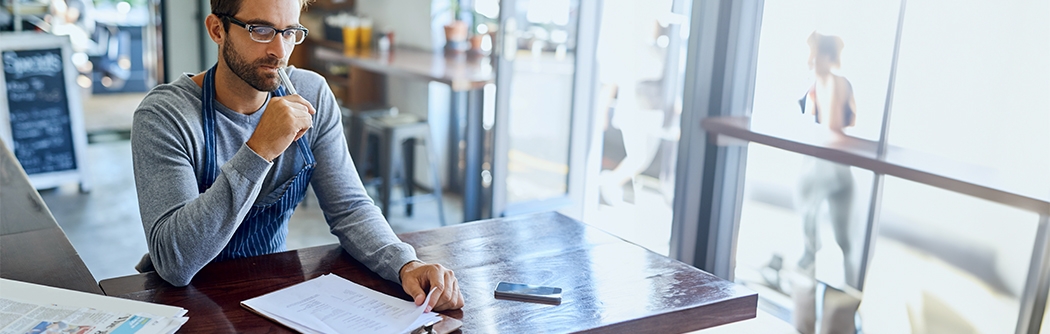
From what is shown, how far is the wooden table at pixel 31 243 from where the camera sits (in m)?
1.40

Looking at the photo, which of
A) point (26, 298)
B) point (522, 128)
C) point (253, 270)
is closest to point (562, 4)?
point (522, 128)

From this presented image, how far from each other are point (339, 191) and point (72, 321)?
60cm

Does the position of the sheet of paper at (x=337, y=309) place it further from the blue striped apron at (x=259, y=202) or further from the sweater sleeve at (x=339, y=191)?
the blue striped apron at (x=259, y=202)

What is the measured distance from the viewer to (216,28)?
1.55 meters

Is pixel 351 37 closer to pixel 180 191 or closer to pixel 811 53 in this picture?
pixel 811 53

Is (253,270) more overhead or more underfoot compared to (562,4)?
more underfoot

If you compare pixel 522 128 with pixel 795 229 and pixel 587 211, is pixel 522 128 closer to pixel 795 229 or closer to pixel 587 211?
pixel 587 211

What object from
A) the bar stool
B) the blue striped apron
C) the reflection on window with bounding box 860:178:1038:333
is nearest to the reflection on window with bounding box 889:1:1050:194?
the reflection on window with bounding box 860:178:1038:333

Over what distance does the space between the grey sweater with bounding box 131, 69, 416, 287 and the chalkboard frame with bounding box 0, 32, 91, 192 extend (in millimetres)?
3283

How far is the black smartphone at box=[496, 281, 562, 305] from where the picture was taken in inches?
54.7

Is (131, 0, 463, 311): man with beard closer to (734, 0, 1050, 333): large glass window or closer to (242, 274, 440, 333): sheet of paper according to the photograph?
(242, 274, 440, 333): sheet of paper

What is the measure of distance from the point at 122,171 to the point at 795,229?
4.14 metres

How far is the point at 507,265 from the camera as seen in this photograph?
157 cm

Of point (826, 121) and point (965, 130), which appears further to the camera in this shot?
point (826, 121)
